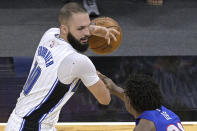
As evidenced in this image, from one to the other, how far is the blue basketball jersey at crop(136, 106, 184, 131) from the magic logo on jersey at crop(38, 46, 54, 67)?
60cm

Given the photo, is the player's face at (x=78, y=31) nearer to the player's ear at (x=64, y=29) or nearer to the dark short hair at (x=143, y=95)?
the player's ear at (x=64, y=29)

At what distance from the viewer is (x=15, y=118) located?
7.49 ft

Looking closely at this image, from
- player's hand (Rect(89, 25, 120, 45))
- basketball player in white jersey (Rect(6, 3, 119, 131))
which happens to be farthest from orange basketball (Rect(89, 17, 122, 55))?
basketball player in white jersey (Rect(6, 3, 119, 131))

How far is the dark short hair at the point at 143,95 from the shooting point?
2.14 meters

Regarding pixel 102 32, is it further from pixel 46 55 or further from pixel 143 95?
pixel 143 95

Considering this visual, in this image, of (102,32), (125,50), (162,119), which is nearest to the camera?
(162,119)

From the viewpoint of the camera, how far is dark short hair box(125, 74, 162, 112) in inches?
84.4

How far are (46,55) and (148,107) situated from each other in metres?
0.66

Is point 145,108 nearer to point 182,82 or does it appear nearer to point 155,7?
point 182,82

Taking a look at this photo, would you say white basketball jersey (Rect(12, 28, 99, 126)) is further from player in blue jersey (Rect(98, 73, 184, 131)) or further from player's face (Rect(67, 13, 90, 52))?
player in blue jersey (Rect(98, 73, 184, 131))

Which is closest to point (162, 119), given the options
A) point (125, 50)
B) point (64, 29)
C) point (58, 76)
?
point (58, 76)

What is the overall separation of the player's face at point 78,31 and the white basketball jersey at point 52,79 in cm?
4

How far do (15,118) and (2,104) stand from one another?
1.61m

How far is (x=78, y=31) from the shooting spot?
7.09ft
